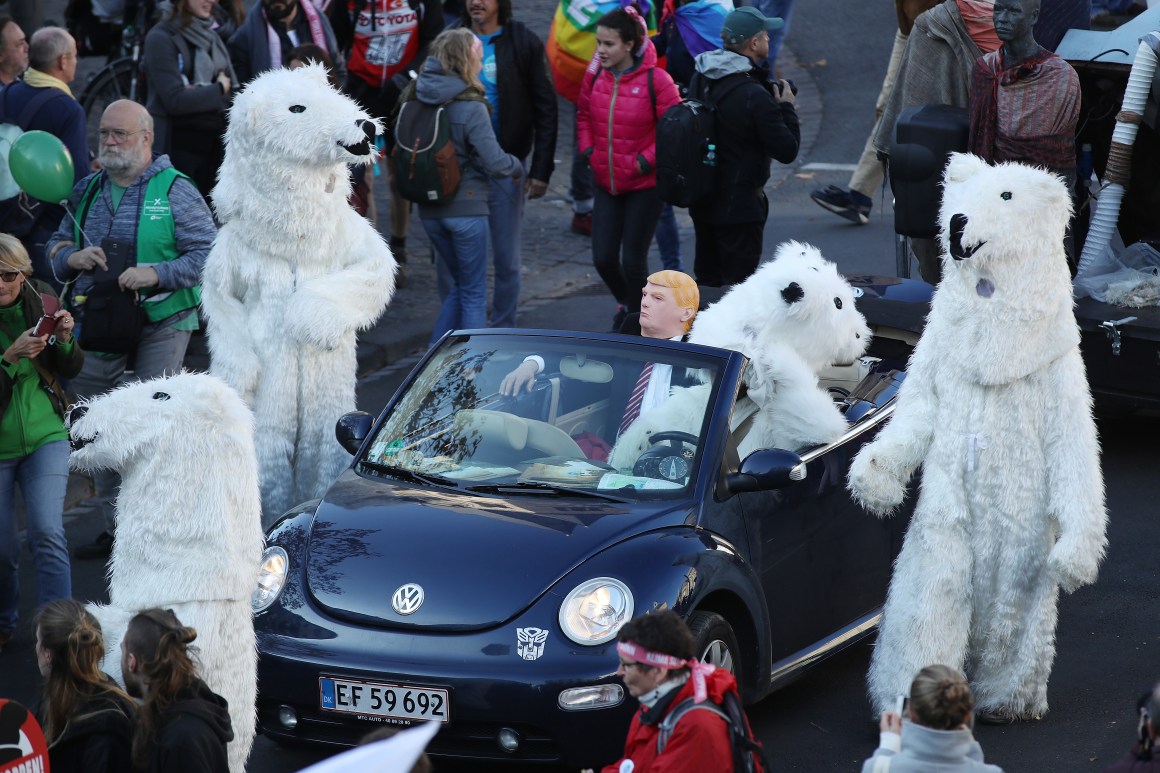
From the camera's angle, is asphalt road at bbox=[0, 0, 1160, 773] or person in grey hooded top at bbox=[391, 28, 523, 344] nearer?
asphalt road at bbox=[0, 0, 1160, 773]

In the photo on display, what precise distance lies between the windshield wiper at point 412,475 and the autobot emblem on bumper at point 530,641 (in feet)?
3.20

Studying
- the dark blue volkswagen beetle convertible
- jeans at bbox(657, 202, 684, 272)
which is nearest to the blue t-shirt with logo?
jeans at bbox(657, 202, 684, 272)

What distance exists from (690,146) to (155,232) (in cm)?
348

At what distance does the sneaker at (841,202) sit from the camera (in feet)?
46.5

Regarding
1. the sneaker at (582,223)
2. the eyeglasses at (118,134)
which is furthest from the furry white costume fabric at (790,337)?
the sneaker at (582,223)

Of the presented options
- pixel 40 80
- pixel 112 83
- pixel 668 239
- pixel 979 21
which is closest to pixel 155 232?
pixel 40 80

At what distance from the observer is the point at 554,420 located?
659 cm

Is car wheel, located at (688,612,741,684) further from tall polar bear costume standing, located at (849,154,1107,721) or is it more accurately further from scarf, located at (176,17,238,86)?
scarf, located at (176,17,238,86)

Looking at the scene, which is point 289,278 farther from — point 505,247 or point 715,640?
point 505,247

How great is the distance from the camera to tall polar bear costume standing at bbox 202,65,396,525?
7.85 metres

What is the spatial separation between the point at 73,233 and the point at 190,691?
449 cm

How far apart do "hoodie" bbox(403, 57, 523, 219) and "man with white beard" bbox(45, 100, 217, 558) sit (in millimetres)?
2392

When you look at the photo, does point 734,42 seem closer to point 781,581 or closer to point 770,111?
point 770,111

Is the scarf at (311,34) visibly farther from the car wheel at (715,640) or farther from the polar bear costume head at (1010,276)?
the car wheel at (715,640)
